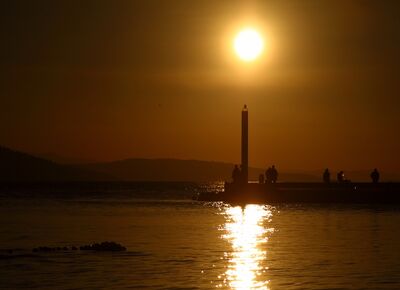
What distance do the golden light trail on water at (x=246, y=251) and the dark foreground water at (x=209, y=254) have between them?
34mm

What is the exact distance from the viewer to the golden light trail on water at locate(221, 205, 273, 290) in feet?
98.6

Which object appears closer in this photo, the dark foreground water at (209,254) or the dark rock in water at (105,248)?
the dark foreground water at (209,254)

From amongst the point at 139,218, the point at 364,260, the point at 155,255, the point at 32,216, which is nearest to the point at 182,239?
the point at 155,255

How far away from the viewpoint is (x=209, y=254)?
38500 millimetres

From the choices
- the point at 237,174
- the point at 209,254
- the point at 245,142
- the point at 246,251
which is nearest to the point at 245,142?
the point at 245,142

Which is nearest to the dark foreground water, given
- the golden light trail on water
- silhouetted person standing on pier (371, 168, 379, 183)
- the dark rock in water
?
the golden light trail on water

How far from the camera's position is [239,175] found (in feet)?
317

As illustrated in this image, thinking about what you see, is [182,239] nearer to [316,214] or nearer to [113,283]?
[113,283]

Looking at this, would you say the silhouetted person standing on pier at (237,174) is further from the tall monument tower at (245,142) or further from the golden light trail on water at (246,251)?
the golden light trail on water at (246,251)

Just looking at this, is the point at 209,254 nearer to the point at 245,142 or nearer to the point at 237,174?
the point at 245,142

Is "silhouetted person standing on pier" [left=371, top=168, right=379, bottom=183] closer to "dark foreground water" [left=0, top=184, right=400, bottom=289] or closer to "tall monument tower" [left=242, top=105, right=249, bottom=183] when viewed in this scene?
"tall monument tower" [left=242, top=105, right=249, bottom=183]

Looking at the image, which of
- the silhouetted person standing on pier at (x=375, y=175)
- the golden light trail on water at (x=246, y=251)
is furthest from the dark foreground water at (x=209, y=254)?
the silhouetted person standing on pier at (x=375, y=175)

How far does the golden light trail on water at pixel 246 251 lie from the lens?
3006cm

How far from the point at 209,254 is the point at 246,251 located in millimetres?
2026
